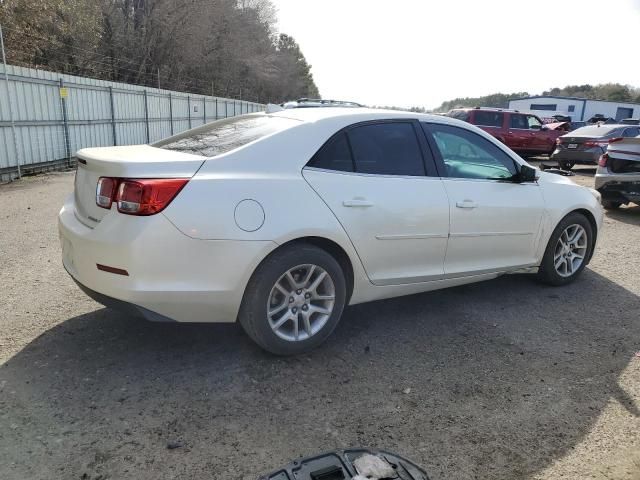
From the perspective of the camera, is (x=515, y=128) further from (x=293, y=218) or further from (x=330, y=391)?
(x=330, y=391)

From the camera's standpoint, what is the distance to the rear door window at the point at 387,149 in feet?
12.0

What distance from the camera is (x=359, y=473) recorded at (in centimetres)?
231

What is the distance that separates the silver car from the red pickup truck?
9.25 metres

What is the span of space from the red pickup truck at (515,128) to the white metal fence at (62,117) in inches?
420

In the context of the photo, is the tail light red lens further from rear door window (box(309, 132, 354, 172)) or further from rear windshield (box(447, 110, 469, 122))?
rear door window (box(309, 132, 354, 172))

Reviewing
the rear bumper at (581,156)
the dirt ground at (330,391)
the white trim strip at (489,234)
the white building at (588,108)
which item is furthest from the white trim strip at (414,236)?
the white building at (588,108)

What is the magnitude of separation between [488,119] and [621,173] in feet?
32.5

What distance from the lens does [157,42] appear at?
3294cm

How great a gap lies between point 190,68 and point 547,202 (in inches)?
1423

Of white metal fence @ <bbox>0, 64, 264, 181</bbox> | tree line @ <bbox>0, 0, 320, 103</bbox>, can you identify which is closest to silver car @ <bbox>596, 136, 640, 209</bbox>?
white metal fence @ <bbox>0, 64, 264, 181</bbox>

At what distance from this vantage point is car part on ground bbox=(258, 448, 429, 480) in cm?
230

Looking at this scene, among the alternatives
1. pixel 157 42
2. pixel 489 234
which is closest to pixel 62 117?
pixel 489 234

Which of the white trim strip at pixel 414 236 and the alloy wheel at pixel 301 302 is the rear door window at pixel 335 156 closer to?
the white trim strip at pixel 414 236

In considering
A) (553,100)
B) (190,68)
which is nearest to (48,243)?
(190,68)
